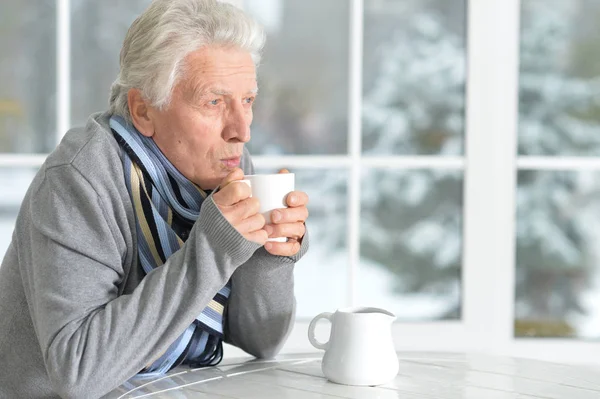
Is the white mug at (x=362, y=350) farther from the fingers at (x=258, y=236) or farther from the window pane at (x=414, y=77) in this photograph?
the window pane at (x=414, y=77)

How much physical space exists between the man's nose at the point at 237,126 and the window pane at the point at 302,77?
1.32 metres

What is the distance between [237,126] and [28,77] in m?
1.54

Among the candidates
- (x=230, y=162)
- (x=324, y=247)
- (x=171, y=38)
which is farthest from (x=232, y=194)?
(x=324, y=247)

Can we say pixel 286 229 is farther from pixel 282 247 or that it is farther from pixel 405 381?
pixel 405 381

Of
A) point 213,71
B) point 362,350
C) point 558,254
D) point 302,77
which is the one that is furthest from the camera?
point 558,254

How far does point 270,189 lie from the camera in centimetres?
158

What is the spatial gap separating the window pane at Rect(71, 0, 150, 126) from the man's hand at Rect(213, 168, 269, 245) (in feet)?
5.20

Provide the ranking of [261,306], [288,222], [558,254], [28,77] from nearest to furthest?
[288,222] < [261,306] < [28,77] < [558,254]

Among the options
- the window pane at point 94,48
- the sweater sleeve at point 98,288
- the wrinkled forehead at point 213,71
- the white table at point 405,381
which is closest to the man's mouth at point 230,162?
the wrinkled forehead at point 213,71

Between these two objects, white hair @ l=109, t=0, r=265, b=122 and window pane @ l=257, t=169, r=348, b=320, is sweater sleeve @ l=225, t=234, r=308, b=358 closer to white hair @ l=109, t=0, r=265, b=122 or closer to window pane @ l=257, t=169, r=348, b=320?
white hair @ l=109, t=0, r=265, b=122

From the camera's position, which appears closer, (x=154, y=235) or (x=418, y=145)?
(x=154, y=235)

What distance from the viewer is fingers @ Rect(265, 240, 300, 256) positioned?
1676mm

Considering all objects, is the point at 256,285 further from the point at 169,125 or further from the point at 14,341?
the point at 14,341

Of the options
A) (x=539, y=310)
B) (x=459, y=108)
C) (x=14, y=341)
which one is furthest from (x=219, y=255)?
(x=539, y=310)
